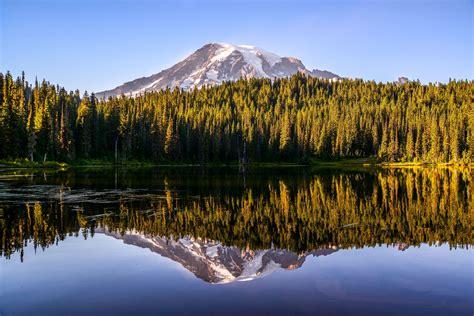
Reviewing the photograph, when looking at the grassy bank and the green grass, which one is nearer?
the green grass

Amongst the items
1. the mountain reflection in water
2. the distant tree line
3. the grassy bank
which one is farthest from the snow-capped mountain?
the distant tree line

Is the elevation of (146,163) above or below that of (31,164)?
below

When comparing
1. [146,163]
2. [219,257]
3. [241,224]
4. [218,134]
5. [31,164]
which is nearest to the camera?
[219,257]

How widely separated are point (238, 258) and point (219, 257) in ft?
2.96

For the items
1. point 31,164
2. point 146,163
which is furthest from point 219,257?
point 146,163

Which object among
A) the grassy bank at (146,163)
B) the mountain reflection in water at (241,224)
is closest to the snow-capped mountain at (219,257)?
the mountain reflection in water at (241,224)

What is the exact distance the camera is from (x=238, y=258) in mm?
19531

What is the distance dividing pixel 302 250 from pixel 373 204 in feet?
55.6

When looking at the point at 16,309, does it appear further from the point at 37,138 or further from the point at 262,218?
the point at 37,138

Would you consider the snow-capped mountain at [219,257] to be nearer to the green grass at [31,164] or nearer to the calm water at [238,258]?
the calm water at [238,258]

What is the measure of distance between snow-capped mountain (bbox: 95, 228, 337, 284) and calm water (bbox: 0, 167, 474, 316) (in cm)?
5

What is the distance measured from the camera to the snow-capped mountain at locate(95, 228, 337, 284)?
17.3 metres

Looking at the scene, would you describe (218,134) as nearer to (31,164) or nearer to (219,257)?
(31,164)

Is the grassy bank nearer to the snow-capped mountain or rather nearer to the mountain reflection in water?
the mountain reflection in water
